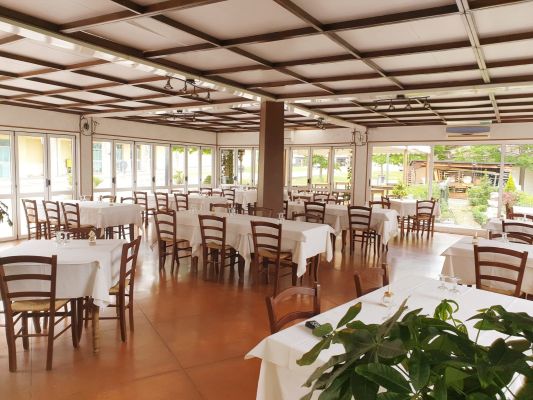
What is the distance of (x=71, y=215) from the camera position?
7.79 m

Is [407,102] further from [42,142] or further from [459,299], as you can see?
[42,142]

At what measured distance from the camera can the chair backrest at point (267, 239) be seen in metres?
5.17

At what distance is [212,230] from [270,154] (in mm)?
2325

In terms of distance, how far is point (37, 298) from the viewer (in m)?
3.47

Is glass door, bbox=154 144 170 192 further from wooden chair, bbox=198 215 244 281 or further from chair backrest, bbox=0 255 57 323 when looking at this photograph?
chair backrest, bbox=0 255 57 323

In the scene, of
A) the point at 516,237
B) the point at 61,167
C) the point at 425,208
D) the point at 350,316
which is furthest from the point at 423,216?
the point at 350,316

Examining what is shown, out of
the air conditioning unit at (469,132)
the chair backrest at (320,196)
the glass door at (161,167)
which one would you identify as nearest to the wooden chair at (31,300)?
the chair backrest at (320,196)

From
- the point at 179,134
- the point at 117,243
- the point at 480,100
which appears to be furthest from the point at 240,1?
the point at 179,134

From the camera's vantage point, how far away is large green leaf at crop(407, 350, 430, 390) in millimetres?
788

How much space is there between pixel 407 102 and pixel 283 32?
4499 mm

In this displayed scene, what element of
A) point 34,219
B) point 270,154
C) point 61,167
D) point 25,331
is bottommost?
point 25,331

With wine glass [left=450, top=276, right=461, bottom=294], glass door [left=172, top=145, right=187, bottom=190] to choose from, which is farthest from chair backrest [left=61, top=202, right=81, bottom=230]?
wine glass [left=450, top=276, right=461, bottom=294]

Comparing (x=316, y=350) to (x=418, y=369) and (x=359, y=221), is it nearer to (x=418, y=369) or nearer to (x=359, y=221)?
(x=418, y=369)

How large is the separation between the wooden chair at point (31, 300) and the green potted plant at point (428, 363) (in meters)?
2.86
